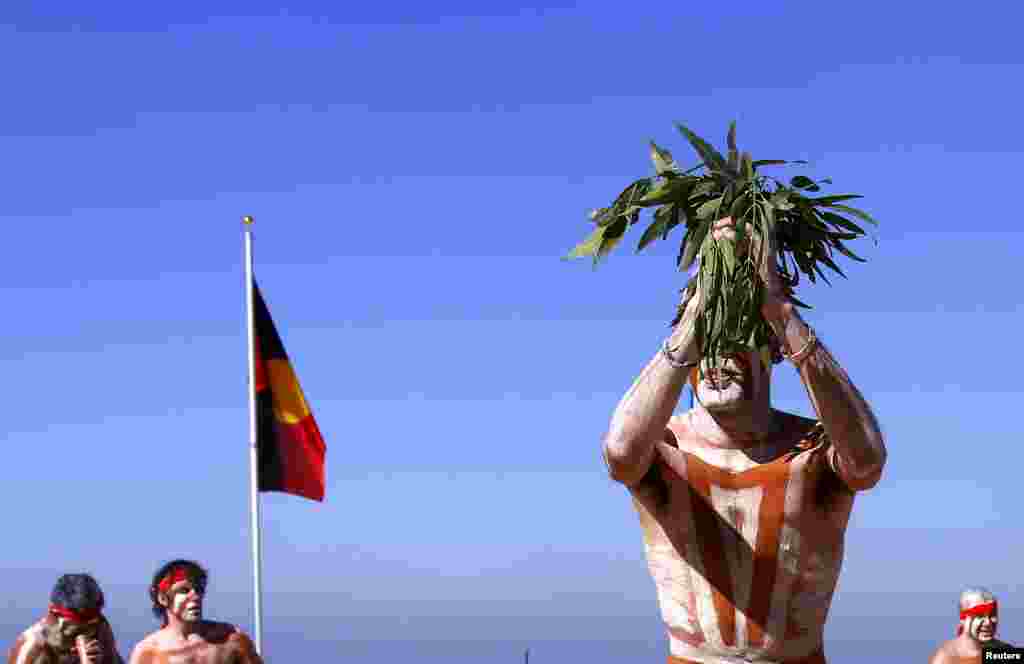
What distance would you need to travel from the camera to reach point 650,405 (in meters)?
9.39

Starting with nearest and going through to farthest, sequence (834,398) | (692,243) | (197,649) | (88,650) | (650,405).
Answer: (834,398) < (650,405) < (692,243) < (88,650) < (197,649)

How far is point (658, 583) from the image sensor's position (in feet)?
33.0

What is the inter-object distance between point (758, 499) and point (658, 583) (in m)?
0.70

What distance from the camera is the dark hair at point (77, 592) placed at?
11.8 meters

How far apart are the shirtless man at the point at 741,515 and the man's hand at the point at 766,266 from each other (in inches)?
15.8

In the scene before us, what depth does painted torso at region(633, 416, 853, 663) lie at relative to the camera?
9812 mm

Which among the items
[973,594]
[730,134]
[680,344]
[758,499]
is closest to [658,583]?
[758,499]

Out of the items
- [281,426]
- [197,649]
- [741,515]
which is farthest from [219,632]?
[281,426]

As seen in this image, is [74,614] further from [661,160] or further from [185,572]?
[661,160]

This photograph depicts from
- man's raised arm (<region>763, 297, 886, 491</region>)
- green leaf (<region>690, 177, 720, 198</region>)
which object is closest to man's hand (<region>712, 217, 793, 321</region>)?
man's raised arm (<region>763, 297, 886, 491</region>)

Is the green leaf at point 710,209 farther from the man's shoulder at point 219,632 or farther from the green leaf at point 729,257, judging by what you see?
the man's shoulder at point 219,632

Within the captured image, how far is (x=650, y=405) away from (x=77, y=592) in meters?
4.21

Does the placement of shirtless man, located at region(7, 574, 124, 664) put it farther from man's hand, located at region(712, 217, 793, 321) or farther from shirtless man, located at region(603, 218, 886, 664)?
man's hand, located at region(712, 217, 793, 321)

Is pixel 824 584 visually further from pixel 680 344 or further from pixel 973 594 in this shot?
pixel 973 594
